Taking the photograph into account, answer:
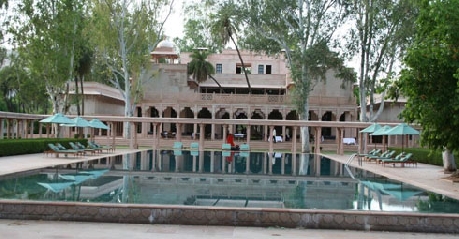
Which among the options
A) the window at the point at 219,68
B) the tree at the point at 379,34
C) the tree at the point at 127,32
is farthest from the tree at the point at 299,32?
the window at the point at 219,68

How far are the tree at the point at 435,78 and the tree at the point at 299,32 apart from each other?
16.7 m

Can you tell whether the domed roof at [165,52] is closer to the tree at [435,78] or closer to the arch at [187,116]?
the arch at [187,116]

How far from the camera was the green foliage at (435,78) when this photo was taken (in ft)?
44.4

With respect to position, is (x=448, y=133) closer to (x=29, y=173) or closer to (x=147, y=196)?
(x=147, y=196)

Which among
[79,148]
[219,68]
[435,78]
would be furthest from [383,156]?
[219,68]

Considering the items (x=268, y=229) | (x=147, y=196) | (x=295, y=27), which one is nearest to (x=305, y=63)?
(x=295, y=27)

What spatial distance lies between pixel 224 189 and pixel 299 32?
2055 cm

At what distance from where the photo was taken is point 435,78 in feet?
46.8

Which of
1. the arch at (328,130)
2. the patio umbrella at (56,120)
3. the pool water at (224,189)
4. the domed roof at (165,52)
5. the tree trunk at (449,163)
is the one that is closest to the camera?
the pool water at (224,189)

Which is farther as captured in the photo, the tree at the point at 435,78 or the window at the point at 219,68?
the window at the point at 219,68

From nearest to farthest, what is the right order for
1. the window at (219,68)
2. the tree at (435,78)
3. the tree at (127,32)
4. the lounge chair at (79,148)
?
the tree at (435,78), the lounge chair at (79,148), the tree at (127,32), the window at (219,68)

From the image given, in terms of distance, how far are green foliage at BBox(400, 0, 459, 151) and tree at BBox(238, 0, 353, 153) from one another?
54.8 feet

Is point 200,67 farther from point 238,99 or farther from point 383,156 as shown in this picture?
point 383,156

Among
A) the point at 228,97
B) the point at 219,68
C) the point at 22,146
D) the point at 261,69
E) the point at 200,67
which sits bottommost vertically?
the point at 22,146
